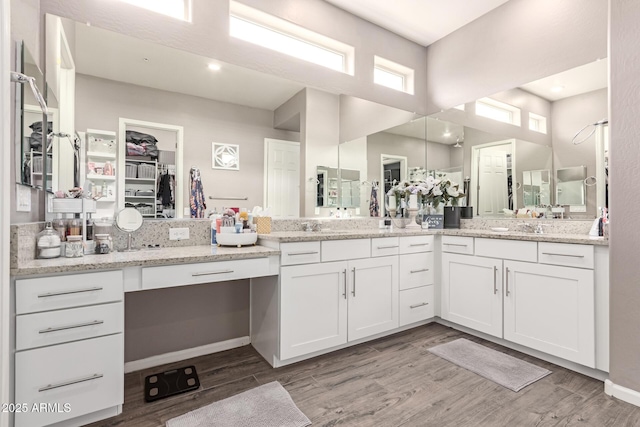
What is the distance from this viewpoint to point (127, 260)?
1.61m

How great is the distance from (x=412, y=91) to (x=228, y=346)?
3.24 meters

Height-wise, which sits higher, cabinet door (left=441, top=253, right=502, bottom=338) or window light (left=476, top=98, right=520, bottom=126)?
window light (left=476, top=98, right=520, bottom=126)

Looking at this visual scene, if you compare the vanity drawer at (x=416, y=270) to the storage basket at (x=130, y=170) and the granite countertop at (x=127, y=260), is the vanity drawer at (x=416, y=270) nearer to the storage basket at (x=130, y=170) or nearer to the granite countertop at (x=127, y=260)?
the granite countertop at (x=127, y=260)

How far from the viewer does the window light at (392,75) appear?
3.46 m

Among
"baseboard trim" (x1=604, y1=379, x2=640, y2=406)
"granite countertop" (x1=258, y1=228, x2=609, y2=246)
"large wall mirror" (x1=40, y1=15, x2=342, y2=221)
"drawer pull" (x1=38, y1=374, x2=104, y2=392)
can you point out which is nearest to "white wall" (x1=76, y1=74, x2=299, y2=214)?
"large wall mirror" (x1=40, y1=15, x2=342, y2=221)

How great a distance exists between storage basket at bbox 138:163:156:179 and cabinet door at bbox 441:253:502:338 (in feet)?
8.16

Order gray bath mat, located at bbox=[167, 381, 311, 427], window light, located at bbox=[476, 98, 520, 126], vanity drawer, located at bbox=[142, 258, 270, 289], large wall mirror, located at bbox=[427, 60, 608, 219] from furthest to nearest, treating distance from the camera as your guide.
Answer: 1. window light, located at bbox=[476, 98, 520, 126]
2. large wall mirror, located at bbox=[427, 60, 608, 219]
3. vanity drawer, located at bbox=[142, 258, 270, 289]
4. gray bath mat, located at bbox=[167, 381, 311, 427]

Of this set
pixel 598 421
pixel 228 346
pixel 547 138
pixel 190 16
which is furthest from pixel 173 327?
pixel 547 138

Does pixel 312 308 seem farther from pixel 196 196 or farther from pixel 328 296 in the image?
pixel 196 196

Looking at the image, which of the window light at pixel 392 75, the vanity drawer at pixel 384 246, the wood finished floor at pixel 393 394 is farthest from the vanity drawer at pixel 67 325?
the window light at pixel 392 75

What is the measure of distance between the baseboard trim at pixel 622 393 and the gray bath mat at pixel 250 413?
1.74 m

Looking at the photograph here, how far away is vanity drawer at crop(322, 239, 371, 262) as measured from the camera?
231cm

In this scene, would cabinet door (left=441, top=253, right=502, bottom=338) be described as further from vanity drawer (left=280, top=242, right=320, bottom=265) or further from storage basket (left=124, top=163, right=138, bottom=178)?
storage basket (left=124, top=163, right=138, bottom=178)

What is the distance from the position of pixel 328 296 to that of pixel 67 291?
1.51 metres
